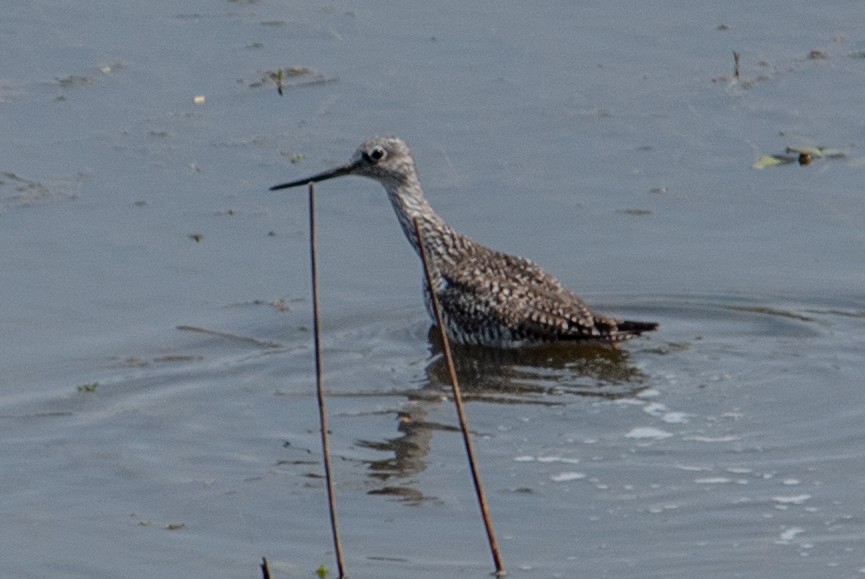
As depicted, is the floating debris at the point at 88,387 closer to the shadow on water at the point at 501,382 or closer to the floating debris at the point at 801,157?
the shadow on water at the point at 501,382

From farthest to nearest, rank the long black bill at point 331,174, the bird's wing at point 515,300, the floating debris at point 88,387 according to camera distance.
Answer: the long black bill at point 331,174, the bird's wing at point 515,300, the floating debris at point 88,387

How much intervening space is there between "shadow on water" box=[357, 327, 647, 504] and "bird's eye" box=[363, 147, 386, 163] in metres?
1.06

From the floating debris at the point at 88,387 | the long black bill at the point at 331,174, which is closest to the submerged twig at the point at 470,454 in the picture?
the floating debris at the point at 88,387

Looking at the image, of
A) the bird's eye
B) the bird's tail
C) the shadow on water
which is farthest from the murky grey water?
the bird's eye

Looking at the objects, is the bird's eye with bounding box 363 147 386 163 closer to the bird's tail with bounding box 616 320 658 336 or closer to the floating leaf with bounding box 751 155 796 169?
the bird's tail with bounding box 616 320 658 336

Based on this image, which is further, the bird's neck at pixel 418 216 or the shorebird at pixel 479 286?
the bird's neck at pixel 418 216

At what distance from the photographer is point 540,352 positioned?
9336 mm

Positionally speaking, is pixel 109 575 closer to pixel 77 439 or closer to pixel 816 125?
pixel 77 439

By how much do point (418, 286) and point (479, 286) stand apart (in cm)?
40

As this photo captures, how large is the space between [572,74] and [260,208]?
2411 mm

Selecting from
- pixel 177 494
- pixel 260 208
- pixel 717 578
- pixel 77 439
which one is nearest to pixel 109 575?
pixel 177 494

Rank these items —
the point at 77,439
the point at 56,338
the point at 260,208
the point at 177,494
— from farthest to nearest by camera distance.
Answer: the point at 260,208
the point at 56,338
the point at 77,439
the point at 177,494

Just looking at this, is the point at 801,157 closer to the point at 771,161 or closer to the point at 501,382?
the point at 771,161

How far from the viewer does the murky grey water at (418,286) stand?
7020mm
